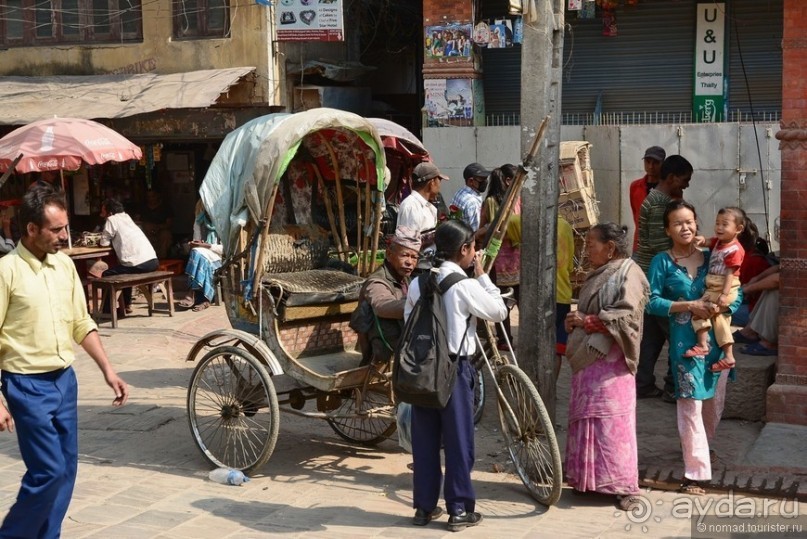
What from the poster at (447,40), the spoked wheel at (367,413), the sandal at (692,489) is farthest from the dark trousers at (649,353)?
the poster at (447,40)

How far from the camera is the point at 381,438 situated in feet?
25.0

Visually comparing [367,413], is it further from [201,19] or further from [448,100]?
[201,19]

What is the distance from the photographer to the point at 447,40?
14375 millimetres

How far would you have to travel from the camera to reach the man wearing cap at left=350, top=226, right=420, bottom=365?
686 cm

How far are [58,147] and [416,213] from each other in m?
5.47

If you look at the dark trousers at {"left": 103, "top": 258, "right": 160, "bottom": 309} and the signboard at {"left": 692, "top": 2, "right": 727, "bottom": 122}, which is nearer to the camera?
the dark trousers at {"left": 103, "top": 258, "right": 160, "bottom": 309}

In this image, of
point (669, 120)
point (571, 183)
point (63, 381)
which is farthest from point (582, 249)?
point (63, 381)

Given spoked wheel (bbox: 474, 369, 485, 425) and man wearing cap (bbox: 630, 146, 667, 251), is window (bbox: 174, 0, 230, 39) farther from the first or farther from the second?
spoked wheel (bbox: 474, 369, 485, 425)

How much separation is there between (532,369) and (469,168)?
3387mm

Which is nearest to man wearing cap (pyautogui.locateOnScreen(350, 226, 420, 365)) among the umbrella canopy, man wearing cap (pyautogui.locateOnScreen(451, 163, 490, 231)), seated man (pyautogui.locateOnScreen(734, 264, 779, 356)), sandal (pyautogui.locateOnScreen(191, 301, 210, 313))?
seated man (pyautogui.locateOnScreen(734, 264, 779, 356))

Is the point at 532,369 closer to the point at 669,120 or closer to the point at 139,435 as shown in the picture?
the point at 139,435

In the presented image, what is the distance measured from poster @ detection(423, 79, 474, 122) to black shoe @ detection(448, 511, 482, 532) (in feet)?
30.6

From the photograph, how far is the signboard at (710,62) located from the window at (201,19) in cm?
681

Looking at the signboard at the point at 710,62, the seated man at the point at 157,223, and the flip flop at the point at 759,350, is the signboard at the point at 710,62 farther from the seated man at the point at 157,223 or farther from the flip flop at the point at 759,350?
the seated man at the point at 157,223
